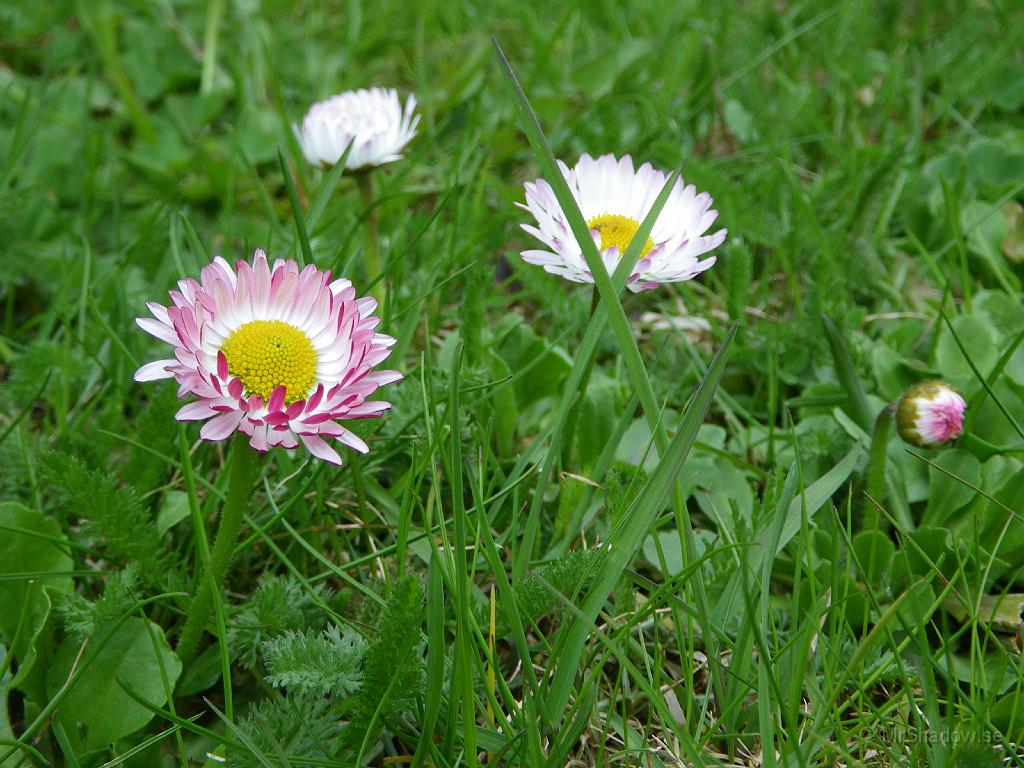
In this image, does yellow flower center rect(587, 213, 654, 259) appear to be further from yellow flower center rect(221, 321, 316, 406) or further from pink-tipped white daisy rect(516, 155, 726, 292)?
yellow flower center rect(221, 321, 316, 406)

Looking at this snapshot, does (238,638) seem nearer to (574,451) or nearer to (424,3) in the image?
(574,451)

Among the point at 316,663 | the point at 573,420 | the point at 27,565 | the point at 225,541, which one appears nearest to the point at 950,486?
the point at 573,420

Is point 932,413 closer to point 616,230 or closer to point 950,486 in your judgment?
point 950,486

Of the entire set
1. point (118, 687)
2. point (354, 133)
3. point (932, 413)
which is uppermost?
point (354, 133)

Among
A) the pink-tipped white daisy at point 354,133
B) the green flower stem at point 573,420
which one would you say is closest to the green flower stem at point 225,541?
the green flower stem at point 573,420

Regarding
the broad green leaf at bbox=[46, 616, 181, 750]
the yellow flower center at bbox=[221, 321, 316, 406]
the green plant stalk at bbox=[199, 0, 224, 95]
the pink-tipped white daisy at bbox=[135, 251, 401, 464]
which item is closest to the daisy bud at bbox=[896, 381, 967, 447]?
the pink-tipped white daisy at bbox=[135, 251, 401, 464]

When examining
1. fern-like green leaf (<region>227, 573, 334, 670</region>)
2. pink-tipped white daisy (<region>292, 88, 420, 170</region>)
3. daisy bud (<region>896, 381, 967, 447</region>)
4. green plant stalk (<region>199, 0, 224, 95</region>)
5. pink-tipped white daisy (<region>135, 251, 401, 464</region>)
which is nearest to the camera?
pink-tipped white daisy (<region>135, 251, 401, 464</region>)
